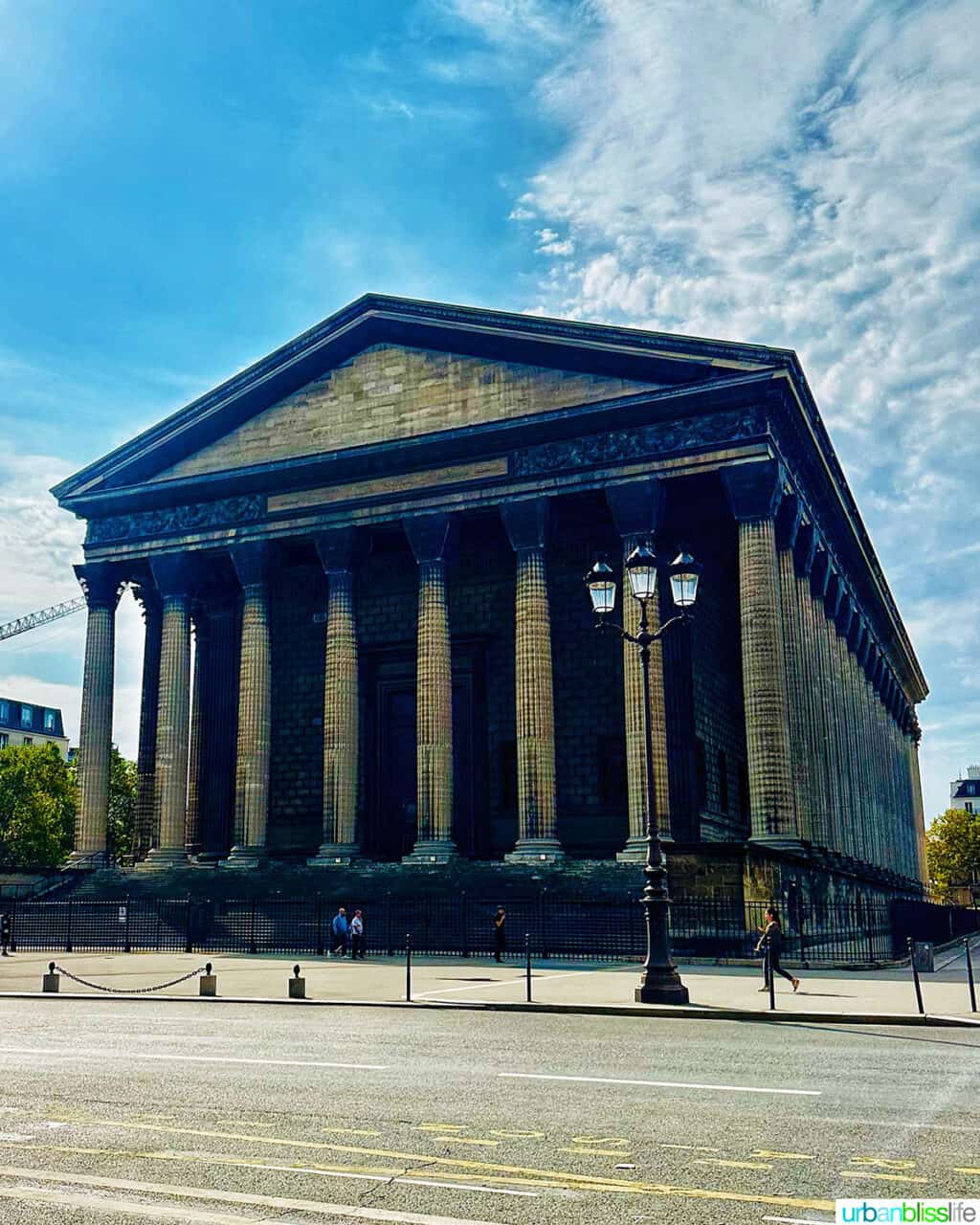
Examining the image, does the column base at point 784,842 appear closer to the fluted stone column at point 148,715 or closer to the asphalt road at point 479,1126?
the asphalt road at point 479,1126

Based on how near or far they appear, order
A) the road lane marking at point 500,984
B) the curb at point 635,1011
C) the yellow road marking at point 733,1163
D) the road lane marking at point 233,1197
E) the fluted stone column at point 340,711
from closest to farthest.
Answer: the road lane marking at point 233,1197, the yellow road marking at point 733,1163, the curb at point 635,1011, the road lane marking at point 500,984, the fluted stone column at point 340,711

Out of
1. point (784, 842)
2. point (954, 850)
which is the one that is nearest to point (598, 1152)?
point (784, 842)

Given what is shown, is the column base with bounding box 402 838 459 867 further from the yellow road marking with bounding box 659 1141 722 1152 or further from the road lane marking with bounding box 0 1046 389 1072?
the yellow road marking with bounding box 659 1141 722 1152

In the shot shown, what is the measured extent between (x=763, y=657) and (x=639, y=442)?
7486 mm

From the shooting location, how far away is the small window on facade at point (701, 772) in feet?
137

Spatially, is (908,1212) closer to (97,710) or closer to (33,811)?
(97,710)

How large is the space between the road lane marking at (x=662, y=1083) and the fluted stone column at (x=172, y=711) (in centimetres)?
3334

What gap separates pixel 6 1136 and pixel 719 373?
A: 31482mm

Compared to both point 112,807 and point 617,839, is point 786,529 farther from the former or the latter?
point 112,807

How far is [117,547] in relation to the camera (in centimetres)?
4612

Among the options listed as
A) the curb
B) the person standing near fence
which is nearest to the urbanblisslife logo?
the curb

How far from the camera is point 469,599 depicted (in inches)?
1816

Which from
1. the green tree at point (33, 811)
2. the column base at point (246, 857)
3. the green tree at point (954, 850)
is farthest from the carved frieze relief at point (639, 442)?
the green tree at point (954, 850)

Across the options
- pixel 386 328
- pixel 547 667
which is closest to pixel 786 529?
pixel 547 667
